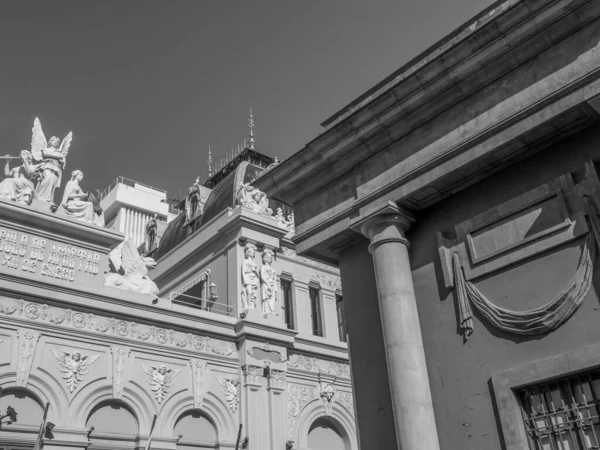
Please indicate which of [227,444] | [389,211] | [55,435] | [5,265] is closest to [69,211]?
[5,265]

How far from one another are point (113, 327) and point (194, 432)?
4.09 meters

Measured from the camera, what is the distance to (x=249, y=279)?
866 inches

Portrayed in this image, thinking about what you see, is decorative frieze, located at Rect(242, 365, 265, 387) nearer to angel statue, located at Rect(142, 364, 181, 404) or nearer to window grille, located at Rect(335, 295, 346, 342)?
angel statue, located at Rect(142, 364, 181, 404)

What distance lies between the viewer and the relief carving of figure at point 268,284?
21953mm

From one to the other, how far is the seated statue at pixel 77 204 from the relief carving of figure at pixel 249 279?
17.6 ft

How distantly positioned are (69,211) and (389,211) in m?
13.4

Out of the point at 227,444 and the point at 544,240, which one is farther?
the point at 227,444

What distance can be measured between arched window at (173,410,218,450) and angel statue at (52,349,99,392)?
11.3ft

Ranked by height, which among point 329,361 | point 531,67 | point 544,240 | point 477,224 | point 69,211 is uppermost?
point 69,211

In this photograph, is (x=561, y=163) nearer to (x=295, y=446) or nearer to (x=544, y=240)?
(x=544, y=240)

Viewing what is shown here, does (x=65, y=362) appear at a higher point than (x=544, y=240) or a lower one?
higher

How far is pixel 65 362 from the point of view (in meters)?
16.5

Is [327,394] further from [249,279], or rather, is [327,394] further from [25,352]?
[25,352]

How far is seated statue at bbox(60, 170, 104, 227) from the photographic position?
18906 mm
